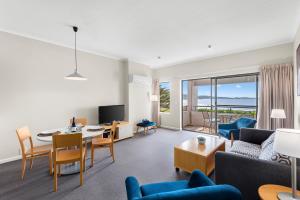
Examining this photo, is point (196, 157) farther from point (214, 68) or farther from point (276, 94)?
point (214, 68)

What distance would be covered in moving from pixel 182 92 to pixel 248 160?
445cm

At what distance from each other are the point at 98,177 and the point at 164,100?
4.63 metres

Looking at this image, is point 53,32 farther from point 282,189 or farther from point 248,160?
point 282,189

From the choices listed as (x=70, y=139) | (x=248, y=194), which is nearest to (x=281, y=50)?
(x=248, y=194)

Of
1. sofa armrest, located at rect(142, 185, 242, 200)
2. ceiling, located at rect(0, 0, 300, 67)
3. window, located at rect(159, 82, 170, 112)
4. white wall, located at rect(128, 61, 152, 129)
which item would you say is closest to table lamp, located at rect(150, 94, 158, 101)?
white wall, located at rect(128, 61, 152, 129)

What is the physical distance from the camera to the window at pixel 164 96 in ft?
21.1

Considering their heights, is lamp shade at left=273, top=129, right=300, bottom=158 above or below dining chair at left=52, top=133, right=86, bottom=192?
above

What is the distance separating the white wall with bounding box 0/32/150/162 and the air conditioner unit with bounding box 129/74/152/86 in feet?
3.49

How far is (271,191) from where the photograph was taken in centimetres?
132

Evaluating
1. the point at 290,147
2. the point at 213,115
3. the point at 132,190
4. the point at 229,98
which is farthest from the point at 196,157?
the point at 229,98

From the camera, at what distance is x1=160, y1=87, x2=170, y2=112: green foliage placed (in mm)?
6441

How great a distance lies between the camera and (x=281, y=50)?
12.0 feet

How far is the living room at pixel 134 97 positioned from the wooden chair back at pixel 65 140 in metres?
0.01

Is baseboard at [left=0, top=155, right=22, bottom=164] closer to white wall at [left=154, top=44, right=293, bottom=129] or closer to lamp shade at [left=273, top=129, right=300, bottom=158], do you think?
lamp shade at [left=273, top=129, right=300, bottom=158]
